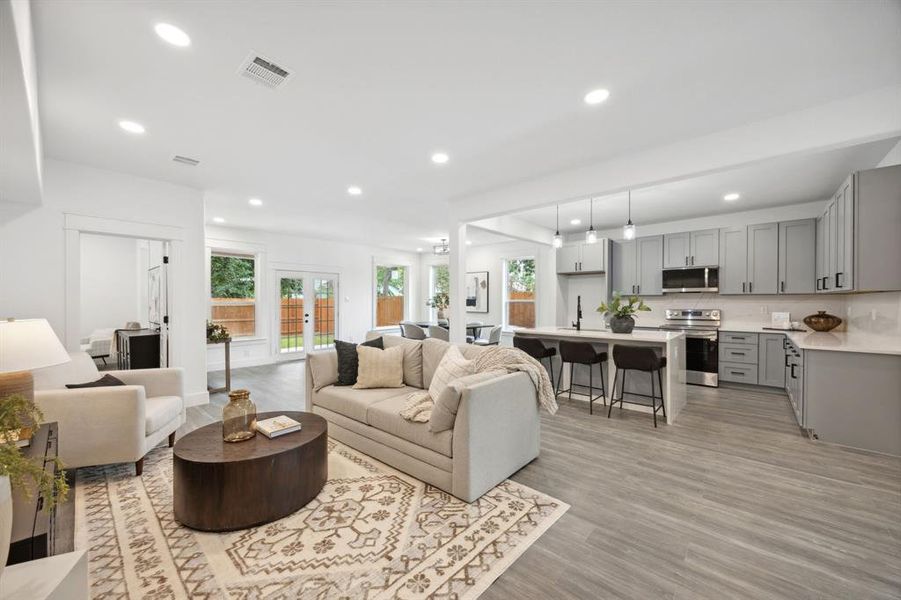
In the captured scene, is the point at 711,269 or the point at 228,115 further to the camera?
the point at 711,269

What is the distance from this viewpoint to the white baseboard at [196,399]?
14.8ft

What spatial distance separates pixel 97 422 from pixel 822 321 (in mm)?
7353

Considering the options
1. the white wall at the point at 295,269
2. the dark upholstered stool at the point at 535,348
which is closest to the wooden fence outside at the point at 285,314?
the white wall at the point at 295,269

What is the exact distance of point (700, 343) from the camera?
5547mm

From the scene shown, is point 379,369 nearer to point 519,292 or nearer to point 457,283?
point 457,283

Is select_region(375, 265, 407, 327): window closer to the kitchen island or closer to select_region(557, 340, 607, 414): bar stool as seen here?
the kitchen island

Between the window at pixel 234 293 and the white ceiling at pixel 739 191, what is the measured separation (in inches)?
214

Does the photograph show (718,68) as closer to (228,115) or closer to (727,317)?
(228,115)

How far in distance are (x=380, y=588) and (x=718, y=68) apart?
11.1 feet

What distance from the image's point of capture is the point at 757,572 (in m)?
1.79

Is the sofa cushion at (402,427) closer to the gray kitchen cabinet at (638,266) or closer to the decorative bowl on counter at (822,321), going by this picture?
the gray kitchen cabinet at (638,266)

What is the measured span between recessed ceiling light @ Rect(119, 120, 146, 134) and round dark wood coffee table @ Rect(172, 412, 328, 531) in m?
2.54

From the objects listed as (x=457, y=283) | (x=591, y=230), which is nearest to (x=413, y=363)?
(x=457, y=283)

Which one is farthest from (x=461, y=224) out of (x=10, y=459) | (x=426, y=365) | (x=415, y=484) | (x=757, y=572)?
(x=10, y=459)
